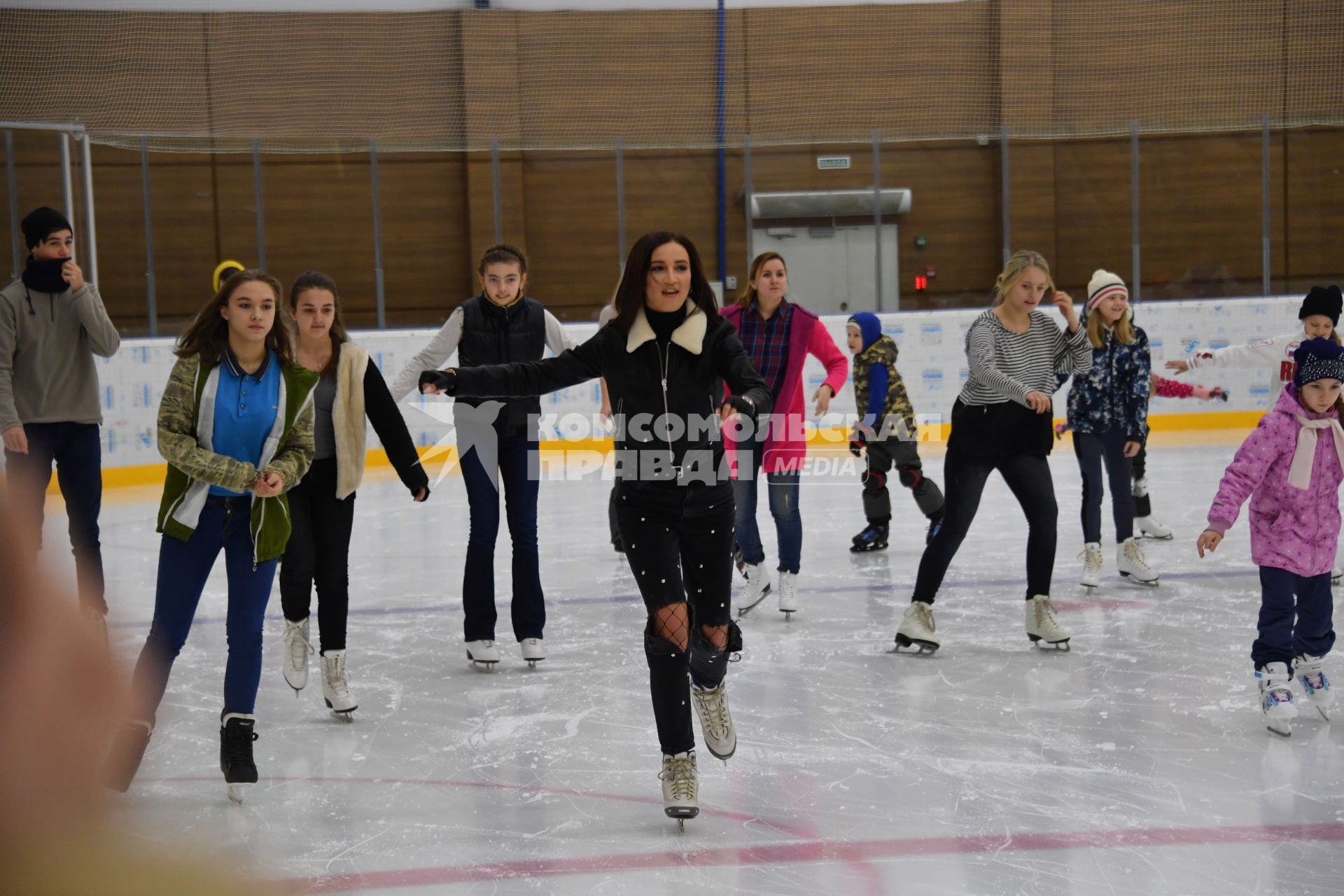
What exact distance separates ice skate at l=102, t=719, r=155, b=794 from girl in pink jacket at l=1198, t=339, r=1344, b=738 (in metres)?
3.35

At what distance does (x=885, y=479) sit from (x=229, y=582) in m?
4.33

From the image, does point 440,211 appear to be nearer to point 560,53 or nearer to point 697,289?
point 560,53

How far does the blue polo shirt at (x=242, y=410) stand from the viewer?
3.45 m

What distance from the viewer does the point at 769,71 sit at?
1588 cm

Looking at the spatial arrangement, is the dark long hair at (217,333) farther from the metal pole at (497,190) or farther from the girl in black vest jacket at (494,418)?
the metal pole at (497,190)

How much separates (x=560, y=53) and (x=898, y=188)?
13.8ft

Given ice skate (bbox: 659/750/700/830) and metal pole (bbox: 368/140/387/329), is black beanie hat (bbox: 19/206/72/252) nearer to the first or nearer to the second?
ice skate (bbox: 659/750/700/830)

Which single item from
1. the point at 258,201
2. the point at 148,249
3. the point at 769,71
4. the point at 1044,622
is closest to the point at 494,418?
the point at 1044,622

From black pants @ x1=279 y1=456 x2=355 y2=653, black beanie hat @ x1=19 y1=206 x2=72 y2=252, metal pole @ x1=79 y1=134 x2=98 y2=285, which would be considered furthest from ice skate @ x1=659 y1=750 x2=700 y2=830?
metal pole @ x1=79 y1=134 x2=98 y2=285

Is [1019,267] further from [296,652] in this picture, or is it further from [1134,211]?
[1134,211]

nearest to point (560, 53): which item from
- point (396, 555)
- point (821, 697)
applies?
point (396, 555)

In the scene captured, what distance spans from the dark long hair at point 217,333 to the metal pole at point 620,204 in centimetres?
995

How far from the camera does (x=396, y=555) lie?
292 inches

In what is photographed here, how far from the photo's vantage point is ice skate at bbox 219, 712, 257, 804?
3.50 meters
